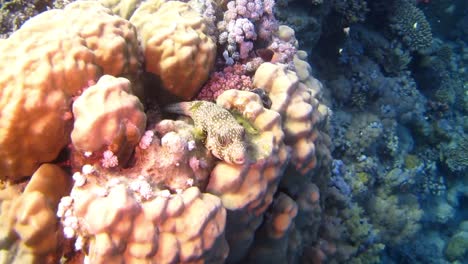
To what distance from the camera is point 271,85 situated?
12.7 ft

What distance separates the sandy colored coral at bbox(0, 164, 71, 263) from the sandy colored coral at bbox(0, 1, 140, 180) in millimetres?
216

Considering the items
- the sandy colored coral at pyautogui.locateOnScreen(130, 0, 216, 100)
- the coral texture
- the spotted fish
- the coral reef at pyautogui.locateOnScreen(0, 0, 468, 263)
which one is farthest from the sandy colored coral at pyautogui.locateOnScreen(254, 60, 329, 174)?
the coral texture

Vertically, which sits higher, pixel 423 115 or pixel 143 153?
pixel 143 153

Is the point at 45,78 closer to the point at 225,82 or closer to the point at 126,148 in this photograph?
the point at 126,148

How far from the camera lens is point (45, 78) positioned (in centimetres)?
255

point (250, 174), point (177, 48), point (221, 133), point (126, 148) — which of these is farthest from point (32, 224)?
point (177, 48)

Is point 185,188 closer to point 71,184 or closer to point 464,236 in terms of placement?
point 71,184

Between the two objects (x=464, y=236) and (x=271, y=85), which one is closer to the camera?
(x=271, y=85)

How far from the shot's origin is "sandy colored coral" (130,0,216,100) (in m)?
3.33

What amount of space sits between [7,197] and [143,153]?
3.65ft

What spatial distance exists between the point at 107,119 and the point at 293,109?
2016 millimetres

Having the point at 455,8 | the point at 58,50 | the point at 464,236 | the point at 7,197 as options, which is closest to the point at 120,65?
the point at 58,50

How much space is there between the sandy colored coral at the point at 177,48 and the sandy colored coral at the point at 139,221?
1.28 m

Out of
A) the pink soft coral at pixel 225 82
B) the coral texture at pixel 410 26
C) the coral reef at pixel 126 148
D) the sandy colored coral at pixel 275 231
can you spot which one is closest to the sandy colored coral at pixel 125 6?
the coral reef at pixel 126 148
